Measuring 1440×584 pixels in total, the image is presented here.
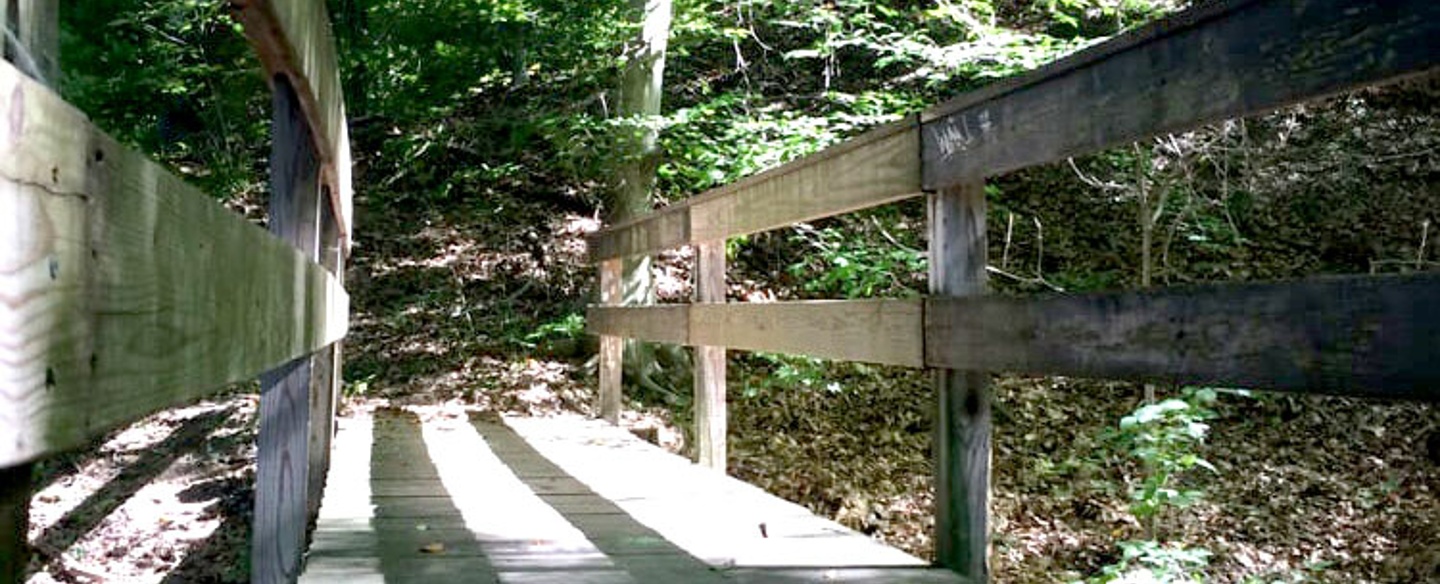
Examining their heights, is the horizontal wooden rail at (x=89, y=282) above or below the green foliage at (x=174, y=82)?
below

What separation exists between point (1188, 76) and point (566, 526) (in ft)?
8.19

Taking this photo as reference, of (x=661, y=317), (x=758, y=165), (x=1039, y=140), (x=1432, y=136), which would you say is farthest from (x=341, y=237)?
(x=1432, y=136)

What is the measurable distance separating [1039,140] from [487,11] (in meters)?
7.25

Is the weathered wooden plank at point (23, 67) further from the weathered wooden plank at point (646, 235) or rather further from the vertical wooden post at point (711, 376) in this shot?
the weathered wooden plank at point (646, 235)

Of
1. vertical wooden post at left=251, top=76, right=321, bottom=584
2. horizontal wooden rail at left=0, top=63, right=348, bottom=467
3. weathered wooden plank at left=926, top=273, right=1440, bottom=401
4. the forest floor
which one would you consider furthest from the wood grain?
horizontal wooden rail at left=0, top=63, right=348, bottom=467

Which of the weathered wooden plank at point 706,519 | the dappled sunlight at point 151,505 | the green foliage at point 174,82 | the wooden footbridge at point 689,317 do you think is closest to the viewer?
the wooden footbridge at point 689,317

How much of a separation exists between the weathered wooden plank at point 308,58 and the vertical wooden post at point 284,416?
96mm

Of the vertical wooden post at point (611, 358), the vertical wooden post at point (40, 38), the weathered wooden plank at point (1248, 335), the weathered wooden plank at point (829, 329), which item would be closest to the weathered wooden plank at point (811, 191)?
the weathered wooden plank at point (829, 329)

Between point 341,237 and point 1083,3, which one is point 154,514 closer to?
point 341,237

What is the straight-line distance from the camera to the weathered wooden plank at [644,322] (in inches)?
208

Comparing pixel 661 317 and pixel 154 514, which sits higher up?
pixel 661 317

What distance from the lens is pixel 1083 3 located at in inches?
327

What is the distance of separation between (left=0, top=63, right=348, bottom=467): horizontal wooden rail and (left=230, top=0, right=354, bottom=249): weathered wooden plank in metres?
0.92

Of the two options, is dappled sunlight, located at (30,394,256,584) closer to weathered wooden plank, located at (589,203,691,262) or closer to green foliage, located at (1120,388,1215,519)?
weathered wooden plank, located at (589,203,691,262)
